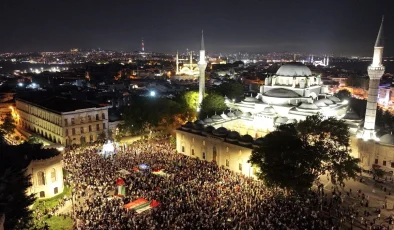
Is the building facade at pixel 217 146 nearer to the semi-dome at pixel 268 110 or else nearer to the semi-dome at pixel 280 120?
the semi-dome at pixel 280 120

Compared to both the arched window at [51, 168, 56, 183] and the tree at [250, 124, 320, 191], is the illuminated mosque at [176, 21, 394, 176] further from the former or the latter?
the arched window at [51, 168, 56, 183]

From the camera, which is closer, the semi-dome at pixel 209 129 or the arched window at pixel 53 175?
the arched window at pixel 53 175

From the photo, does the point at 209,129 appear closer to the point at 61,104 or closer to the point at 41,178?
the point at 41,178

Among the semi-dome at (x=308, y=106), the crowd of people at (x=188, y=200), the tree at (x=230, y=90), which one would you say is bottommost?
the crowd of people at (x=188, y=200)

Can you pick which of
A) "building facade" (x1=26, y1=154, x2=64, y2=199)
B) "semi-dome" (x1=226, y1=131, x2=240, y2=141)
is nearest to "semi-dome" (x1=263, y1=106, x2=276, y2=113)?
"semi-dome" (x1=226, y1=131, x2=240, y2=141)

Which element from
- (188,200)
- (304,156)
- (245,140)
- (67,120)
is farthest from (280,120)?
(67,120)

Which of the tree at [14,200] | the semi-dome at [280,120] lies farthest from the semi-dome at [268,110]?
the tree at [14,200]

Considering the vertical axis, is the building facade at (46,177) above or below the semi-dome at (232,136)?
below
